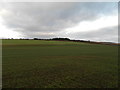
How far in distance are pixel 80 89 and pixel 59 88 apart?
1.54 m

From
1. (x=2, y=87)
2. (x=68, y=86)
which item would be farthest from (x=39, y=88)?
(x=2, y=87)

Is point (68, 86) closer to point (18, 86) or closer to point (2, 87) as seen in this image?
point (18, 86)

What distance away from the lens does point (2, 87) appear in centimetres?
602

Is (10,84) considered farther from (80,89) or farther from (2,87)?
(80,89)

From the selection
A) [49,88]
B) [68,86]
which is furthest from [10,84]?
[68,86]

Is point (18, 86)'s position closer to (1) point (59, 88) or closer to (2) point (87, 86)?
(1) point (59, 88)

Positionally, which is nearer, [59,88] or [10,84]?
[59,88]

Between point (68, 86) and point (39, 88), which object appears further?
point (68, 86)

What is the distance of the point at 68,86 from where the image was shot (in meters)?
6.33

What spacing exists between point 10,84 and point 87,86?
19.9 feet

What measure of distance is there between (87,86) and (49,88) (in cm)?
293

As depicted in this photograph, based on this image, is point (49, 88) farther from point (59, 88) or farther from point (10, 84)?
point (10, 84)

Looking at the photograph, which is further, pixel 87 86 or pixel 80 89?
pixel 87 86

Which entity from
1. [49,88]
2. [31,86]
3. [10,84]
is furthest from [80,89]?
[10,84]
